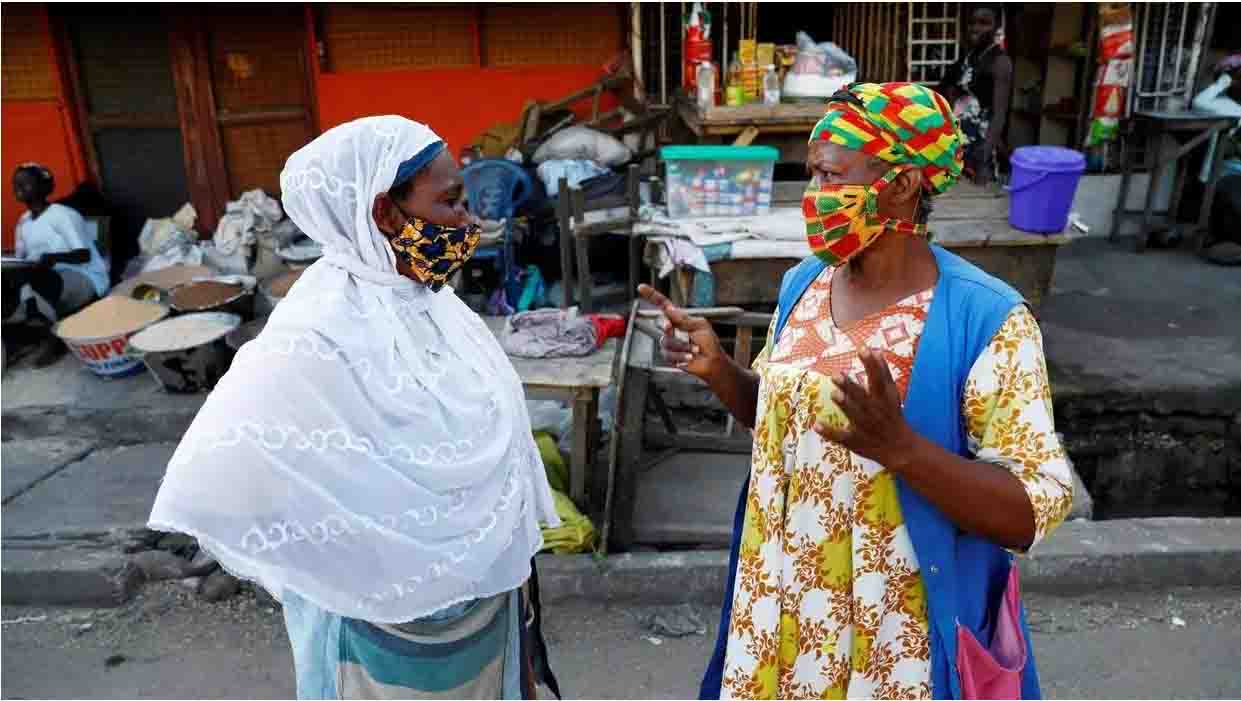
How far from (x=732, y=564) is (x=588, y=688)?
1805 millimetres

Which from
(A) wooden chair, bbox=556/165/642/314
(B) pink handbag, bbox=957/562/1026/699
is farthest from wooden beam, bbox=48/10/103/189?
(B) pink handbag, bbox=957/562/1026/699

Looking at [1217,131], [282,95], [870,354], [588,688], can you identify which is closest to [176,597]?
[588,688]

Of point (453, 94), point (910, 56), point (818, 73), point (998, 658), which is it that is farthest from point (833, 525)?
point (910, 56)

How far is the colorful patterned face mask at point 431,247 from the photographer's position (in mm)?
1941

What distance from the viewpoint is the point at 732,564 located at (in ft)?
6.57

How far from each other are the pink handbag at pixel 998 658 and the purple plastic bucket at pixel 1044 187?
13.2 ft

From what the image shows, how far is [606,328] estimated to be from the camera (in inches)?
176

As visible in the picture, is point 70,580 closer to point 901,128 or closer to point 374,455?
point 374,455

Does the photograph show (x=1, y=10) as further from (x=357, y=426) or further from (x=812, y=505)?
(x=812, y=505)

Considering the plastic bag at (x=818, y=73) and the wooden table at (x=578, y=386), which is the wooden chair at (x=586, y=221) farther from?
the plastic bag at (x=818, y=73)

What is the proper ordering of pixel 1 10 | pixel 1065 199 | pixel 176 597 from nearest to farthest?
pixel 176 597 → pixel 1065 199 → pixel 1 10

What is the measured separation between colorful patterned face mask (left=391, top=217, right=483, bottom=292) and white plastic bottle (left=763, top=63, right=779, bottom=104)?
5.19 meters

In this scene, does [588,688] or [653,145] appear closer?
[588,688]

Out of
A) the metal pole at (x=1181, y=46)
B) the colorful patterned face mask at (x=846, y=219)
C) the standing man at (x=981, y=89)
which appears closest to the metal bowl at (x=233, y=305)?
the colorful patterned face mask at (x=846, y=219)
